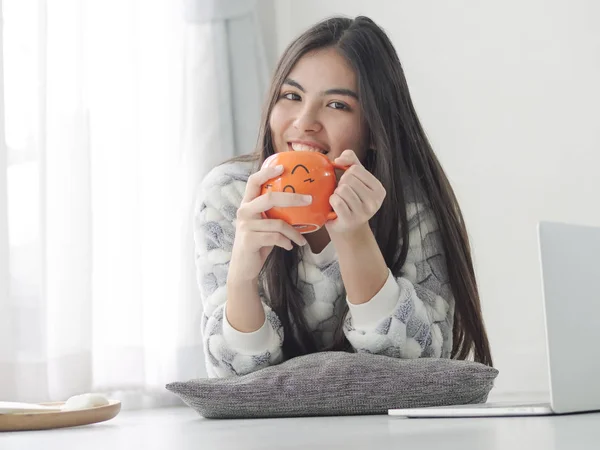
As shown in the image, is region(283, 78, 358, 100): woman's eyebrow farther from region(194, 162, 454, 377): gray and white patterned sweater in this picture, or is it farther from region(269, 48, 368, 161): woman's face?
region(194, 162, 454, 377): gray and white patterned sweater

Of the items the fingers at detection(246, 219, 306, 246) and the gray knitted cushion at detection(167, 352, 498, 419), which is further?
the fingers at detection(246, 219, 306, 246)

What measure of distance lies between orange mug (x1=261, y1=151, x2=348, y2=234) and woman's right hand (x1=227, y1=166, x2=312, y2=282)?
0.03 feet

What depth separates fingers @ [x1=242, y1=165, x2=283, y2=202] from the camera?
112 cm

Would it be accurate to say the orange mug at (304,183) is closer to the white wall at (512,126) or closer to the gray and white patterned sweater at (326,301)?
the gray and white patterned sweater at (326,301)

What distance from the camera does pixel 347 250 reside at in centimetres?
128

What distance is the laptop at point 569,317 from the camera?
774mm

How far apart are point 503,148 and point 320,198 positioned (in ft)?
5.13

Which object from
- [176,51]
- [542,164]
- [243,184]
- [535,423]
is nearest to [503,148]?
[542,164]

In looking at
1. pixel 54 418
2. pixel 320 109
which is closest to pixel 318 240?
pixel 320 109

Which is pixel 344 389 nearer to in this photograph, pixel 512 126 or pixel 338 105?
pixel 338 105

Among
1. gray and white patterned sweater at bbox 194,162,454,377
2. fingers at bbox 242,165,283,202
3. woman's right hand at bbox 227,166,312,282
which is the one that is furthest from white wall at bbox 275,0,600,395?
fingers at bbox 242,165,283,202

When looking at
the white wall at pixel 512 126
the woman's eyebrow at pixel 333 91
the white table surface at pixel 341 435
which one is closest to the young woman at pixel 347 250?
the woman's eyebrow at pixel 333 91

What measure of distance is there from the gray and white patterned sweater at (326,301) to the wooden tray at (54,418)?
1.10ft

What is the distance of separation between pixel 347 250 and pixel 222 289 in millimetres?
284
